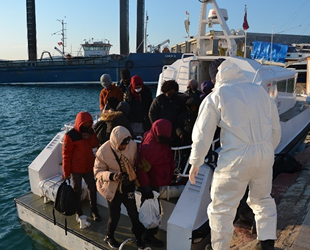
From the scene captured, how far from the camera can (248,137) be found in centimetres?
253

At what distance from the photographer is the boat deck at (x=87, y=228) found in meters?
3.90

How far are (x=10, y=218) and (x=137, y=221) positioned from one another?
3331 millimetres

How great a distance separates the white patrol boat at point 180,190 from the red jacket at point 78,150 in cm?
84

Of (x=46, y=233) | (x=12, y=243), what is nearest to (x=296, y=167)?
(x=46, y=233)

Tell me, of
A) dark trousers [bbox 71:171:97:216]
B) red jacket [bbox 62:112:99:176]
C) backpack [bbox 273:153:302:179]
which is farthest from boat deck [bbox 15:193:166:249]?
backpack [bbox 273:153:302:179]

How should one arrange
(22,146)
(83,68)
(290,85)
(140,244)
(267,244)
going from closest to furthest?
(267,244) → (140,244) → (290,85) → (22,146) → (83,68)

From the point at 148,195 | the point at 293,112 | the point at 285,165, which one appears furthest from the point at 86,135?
the point at 293,112

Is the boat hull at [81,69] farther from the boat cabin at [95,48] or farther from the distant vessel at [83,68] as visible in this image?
the boat cabin at [95,48]

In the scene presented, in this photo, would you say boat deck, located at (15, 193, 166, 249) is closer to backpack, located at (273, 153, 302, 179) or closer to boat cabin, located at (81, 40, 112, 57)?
backpack, located at (273, 153, 302, 179)

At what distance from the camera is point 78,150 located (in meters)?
3.96

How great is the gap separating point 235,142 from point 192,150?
14.7 inches

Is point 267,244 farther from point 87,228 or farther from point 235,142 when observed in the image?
point 87,228

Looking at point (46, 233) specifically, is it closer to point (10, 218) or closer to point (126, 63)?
point (10, 218)

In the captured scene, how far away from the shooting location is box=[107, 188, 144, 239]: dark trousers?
3.43 metres
